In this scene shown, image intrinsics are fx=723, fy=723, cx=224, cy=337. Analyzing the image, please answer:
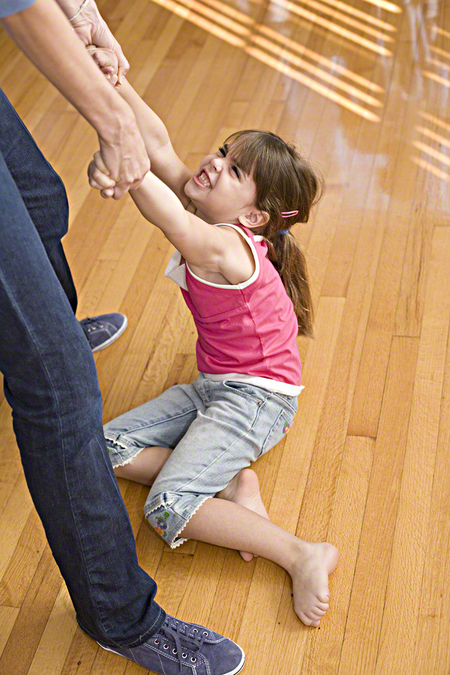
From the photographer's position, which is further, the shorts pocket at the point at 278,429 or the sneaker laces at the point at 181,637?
the shorts pocket at the point at 278,429

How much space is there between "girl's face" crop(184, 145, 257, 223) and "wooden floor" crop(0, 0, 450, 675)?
439 mm

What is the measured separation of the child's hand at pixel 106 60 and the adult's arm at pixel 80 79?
216 millimetres

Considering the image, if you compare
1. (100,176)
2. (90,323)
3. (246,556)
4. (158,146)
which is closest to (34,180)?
(158,146)

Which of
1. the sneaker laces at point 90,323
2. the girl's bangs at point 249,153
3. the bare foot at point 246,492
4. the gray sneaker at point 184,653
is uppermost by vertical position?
the girl's bangs at point 249,153

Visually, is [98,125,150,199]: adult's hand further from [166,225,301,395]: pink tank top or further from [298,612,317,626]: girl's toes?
[298,612,317,626]: girl's toes

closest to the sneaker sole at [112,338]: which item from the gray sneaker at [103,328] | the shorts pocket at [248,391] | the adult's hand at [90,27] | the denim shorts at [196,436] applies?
the gray sneaker at [103,328]

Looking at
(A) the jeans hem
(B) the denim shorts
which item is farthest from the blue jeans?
(B) the denim shorts

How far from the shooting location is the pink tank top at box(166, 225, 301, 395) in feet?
4.46

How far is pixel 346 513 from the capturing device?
1.35 meters

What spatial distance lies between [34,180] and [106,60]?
0.28 m

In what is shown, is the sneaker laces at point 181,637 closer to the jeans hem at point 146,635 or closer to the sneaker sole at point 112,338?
the jeans hem at point 146,635

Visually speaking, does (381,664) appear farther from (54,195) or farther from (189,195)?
(54,195)

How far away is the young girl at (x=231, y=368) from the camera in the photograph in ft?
4.21

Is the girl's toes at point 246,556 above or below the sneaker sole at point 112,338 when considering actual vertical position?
above
